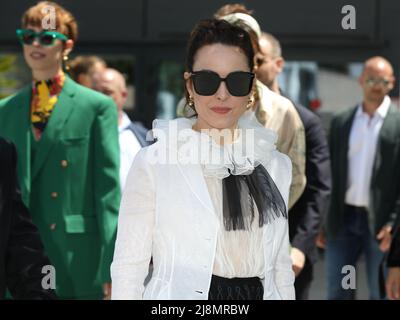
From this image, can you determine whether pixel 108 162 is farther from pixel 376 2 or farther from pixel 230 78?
pixel 376 2

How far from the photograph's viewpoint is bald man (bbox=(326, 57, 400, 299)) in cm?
682

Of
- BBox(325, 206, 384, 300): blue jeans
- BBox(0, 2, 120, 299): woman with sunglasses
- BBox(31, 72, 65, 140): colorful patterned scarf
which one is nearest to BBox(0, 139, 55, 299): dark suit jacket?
BBox(0, 2, 120, 299): woman with sunglasses

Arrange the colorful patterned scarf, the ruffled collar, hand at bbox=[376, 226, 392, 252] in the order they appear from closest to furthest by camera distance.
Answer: the ruffled collar → the colorful patterned scarf → hand at bbox=[376, 226, 392, 252]

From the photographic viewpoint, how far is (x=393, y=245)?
503 centimetres

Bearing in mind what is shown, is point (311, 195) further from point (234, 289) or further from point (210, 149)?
point (234, 289)

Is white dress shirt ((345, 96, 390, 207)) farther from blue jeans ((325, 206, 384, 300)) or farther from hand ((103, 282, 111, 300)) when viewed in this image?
hand ((103, 282, 111, 300))

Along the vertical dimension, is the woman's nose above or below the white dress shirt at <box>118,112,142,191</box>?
above

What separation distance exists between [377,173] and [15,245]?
3.93 metres

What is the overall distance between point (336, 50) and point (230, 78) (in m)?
6.20

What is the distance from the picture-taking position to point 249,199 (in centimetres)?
336

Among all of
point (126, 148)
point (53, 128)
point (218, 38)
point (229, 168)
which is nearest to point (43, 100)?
point (53, 128)

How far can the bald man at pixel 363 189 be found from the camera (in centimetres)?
682

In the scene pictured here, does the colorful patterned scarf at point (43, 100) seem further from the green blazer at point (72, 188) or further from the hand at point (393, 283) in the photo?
the hand at point (393, 283)

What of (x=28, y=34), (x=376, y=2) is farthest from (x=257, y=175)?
(x=376, y=2)
